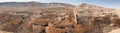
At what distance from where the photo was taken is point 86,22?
20219 millimetres

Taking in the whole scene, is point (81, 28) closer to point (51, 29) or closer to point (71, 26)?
point (71, 26)

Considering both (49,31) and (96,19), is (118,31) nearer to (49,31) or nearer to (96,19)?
(96,19)

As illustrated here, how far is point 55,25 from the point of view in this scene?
20172 millimetres

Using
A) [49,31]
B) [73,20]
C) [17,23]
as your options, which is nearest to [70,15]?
[73,20]

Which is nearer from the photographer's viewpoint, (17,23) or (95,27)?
(95,27)

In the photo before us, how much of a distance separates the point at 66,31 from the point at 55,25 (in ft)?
4.06

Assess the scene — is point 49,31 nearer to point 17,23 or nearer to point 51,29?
point 51,29

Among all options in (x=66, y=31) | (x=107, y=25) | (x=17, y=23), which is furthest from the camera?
(x=17, y=23)

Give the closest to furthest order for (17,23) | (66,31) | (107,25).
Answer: (66,31)
(107,25)
(17,23)

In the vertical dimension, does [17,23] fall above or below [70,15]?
below

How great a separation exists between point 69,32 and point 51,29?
4.49 feet

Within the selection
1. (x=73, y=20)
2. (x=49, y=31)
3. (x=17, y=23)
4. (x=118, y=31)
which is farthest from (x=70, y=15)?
(x=17, y=23)

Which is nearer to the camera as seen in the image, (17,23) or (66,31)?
(66,31)

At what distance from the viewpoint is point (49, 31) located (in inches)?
778
